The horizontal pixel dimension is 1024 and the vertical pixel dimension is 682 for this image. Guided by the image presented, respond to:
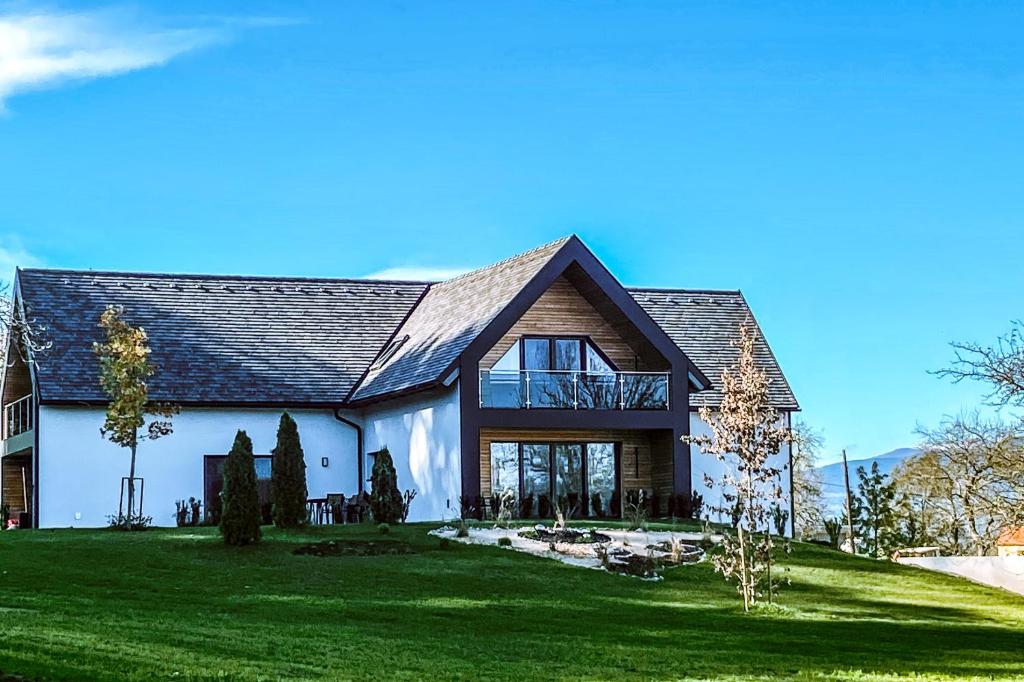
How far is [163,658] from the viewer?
1400cm

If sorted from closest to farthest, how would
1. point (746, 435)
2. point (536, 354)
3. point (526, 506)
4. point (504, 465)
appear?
point (746, 435)
point (526, 506)
point (504, 465)
point (536, 354)

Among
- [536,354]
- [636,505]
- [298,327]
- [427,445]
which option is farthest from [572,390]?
[298,327]

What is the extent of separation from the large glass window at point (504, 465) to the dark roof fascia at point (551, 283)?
132 inches

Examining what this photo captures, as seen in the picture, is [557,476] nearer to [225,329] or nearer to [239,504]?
[225,329]

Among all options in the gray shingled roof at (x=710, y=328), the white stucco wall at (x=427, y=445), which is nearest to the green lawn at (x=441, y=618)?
the white stucco wall at (x=427, y=445)

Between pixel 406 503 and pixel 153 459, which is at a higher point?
pixel 153 459

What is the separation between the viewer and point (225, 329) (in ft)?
121

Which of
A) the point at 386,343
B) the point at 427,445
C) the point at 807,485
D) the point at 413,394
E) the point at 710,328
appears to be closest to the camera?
the point at 427,445

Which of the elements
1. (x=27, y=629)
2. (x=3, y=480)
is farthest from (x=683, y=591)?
(x=3, y=480)

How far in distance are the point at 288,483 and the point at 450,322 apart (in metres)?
8.56

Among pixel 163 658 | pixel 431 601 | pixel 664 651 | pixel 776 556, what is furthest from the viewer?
pixel 776 556

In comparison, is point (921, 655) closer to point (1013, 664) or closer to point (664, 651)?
point (1013, 664)

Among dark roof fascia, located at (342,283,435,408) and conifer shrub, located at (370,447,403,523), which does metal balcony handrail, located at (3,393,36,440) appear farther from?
conifer shrub, located at (370,447,403,523)

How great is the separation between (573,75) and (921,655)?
39.9 feet
